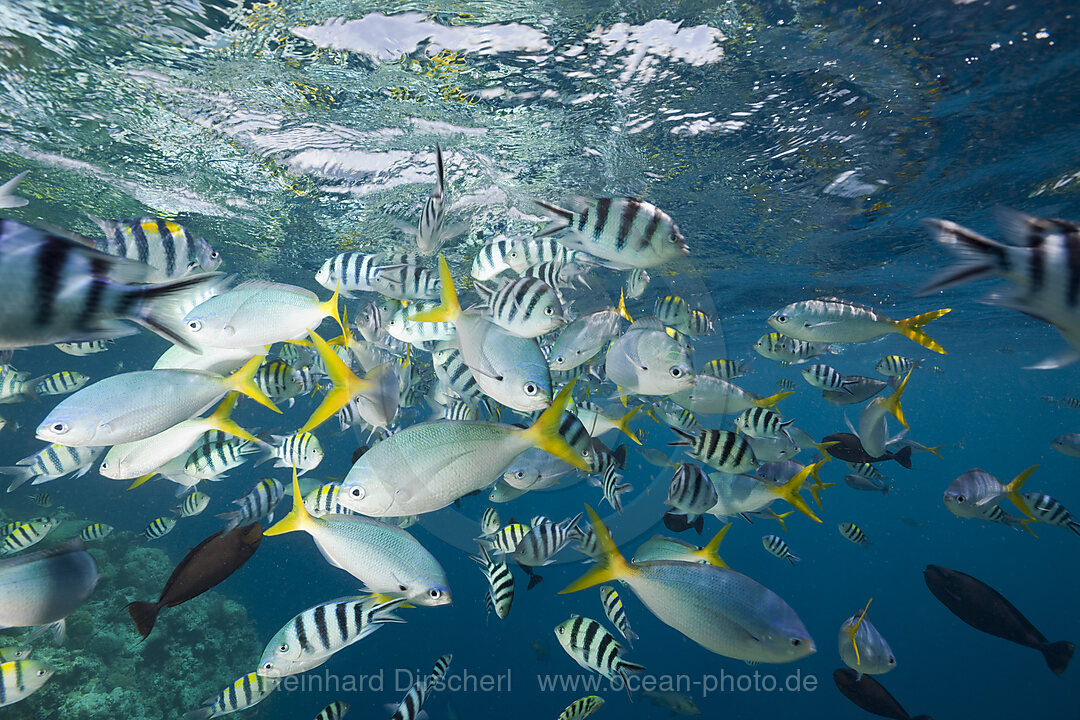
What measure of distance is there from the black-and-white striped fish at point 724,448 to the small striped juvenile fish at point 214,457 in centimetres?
444

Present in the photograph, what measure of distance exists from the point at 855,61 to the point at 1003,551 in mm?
135864

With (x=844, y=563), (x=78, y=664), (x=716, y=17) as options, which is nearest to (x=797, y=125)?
(x=716, y=17)

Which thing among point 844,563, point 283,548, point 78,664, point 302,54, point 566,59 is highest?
point 566,59

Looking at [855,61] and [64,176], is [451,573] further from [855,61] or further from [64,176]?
[855,61]

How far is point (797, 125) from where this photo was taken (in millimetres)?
9078

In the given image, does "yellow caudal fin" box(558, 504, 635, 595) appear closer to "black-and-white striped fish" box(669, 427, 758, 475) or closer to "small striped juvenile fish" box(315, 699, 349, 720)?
"black-and-white striped fish" box(669, 427, 758, 475)

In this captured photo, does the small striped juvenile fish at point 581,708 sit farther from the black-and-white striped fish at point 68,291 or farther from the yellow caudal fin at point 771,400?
the black-and-white striped fish at point 68,291

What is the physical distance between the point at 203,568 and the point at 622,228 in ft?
11.6

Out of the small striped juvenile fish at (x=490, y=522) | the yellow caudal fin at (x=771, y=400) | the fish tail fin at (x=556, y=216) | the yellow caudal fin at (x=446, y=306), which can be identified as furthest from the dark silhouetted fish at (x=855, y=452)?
the yellow caudal fin at (x=446, y=306)

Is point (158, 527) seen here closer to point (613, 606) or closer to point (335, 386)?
point (613, 606)

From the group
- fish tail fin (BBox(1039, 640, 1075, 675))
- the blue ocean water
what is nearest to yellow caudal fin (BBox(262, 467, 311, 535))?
the blue ocean water

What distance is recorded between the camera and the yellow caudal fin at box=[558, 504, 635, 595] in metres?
2.61

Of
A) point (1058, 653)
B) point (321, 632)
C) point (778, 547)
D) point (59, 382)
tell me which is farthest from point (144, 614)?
point (1058, 653)

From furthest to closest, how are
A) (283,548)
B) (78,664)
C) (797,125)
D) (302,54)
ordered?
(283,548) < (78,664) < (797,125) < (302,54)
